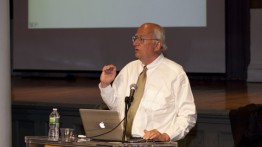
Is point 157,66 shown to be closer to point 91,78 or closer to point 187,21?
point 187,21

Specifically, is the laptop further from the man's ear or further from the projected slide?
the projected slide

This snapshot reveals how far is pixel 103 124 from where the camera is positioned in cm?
409

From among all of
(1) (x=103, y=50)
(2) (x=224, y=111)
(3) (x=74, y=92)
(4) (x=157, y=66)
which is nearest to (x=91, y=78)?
(1) (x=103, y=50)

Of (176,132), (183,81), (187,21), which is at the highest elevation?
(187,21)

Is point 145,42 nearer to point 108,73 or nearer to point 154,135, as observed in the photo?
point 108,73

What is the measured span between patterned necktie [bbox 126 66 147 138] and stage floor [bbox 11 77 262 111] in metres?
1.12

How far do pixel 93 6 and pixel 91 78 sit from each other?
1.14 meters

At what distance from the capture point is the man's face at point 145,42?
13.9 ft

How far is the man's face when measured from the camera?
4242mm

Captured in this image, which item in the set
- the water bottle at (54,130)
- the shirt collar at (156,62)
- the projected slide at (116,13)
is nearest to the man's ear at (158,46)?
the shirt collar at (156,62)

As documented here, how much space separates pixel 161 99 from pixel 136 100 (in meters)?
0.16

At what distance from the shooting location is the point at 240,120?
4453 millimetres

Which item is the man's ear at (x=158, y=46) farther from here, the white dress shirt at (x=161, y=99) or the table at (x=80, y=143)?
the table at (x=80, y=143)

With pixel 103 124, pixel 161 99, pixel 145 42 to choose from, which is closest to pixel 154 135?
pixel 103 124
